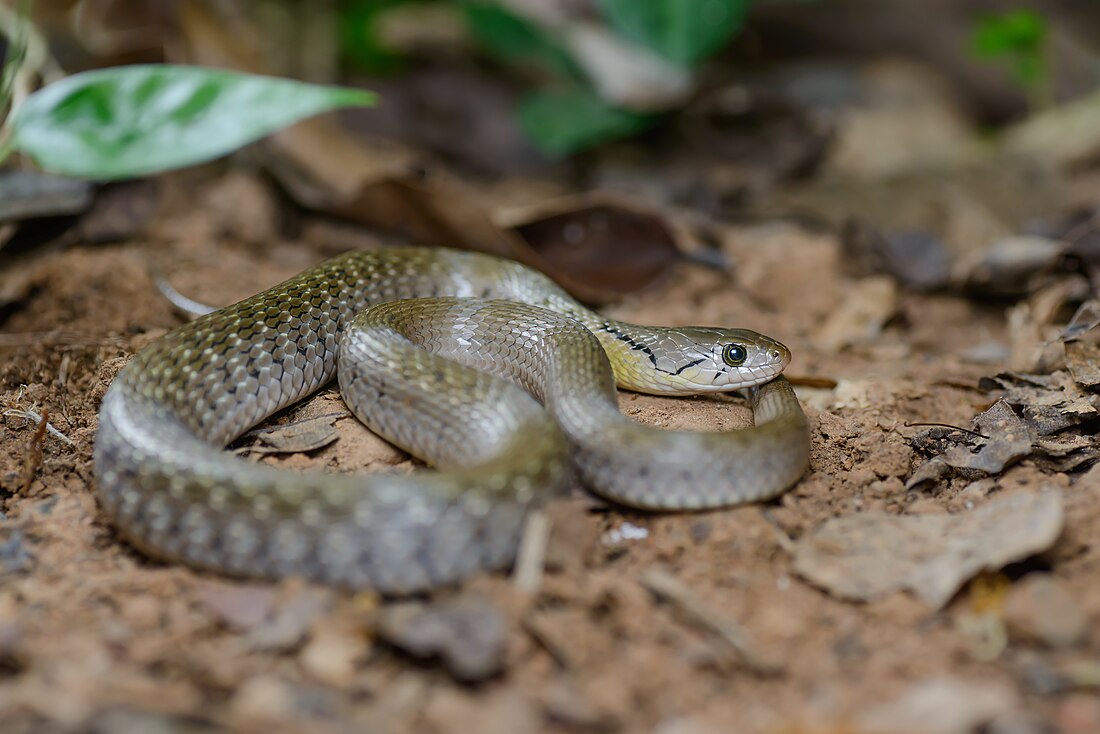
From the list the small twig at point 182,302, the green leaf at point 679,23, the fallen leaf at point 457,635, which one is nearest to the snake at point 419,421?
the fallen leaf at point 457,635

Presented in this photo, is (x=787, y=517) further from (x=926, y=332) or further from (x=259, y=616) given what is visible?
(x=926, y=332)

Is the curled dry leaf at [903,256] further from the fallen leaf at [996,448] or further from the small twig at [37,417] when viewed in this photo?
the small twig at [37,417]

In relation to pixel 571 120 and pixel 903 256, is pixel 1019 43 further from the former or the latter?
pixel 571 120

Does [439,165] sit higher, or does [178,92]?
[178,92]

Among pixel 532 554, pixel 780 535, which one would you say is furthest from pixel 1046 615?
pixel 532 554

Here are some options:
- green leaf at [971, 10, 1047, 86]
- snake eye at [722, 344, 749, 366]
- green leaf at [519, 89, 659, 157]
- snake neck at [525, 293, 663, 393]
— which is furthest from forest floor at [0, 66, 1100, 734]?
green leaf at [971, 10, 1047, 86]

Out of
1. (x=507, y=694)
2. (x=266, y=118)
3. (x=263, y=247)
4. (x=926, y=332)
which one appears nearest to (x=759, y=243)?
(x=926, y=332)

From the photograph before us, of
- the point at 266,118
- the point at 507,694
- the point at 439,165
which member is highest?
the point at 266,118
